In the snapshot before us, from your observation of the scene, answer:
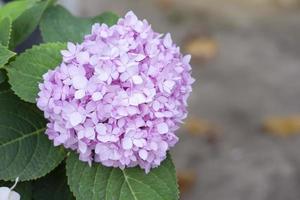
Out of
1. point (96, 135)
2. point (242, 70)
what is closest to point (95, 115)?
point (96, 135)

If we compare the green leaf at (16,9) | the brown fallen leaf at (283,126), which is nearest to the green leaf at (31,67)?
the green leaf at (16,9)

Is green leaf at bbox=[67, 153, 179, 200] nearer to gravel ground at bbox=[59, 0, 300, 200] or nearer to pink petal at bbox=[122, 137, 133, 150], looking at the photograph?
pink petal at bbox=[122, 137, 133, 150]

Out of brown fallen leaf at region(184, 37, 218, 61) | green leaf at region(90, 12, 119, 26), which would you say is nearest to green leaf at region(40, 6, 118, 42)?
green leaf at region(90, 12, 119, 26)

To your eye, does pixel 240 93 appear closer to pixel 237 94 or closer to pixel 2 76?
pixel 237 94

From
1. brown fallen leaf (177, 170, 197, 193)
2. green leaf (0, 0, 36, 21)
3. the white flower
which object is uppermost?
brown fallen leaf (177, 170, 197, 193)

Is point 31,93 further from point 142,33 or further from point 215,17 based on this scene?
point 215,17
